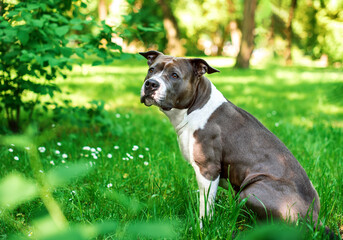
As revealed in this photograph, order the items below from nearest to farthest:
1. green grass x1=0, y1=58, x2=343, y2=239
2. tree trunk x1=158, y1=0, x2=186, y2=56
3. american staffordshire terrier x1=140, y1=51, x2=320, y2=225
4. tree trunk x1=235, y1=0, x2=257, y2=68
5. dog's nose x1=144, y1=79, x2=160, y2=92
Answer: green grass x1=0, y1=58, x2=343, y2=239 < american staffordshire terrier x1=140, y1=51, x2=320, y2=225 < dog's nose x1=144, y1=79, x2=160, y2=92 < tree trunk x1=235, y1=0, x2=257, y2=68 < tree trunk x1=158, y1=0, x2=186, y2=56

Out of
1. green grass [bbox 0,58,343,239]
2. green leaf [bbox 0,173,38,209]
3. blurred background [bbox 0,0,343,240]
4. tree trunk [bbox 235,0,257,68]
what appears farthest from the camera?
tree trunk [bbox 235,0,257,68]

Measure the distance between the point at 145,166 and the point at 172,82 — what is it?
123 centimetres

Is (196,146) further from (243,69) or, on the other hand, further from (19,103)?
(243,69)

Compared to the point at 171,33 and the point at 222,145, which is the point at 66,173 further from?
the point at 171,33

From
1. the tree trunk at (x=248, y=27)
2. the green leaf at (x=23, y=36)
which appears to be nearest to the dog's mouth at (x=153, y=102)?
the green leaf at (x=23, y=36)

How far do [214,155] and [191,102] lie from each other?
1.70 feet

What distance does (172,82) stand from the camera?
9.22ft

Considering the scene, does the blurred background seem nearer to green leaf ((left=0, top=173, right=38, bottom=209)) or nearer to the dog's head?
green leaf ((left=0, top=173, right=38, bottom=209))

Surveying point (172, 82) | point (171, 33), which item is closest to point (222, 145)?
point (172, 82)

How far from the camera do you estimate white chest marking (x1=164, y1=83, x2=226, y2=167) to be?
2.81m

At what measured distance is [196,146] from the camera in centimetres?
277

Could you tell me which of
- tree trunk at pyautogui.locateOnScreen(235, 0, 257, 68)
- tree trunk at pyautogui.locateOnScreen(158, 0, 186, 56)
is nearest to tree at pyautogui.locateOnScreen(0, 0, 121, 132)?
tree trunk at pyautogui.locateOnScreen(235, 0, 257, 68)

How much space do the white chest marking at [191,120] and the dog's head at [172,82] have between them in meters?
0.10

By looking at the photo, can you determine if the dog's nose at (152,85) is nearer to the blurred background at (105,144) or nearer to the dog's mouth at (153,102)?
the dog's mouth at (153,102)
